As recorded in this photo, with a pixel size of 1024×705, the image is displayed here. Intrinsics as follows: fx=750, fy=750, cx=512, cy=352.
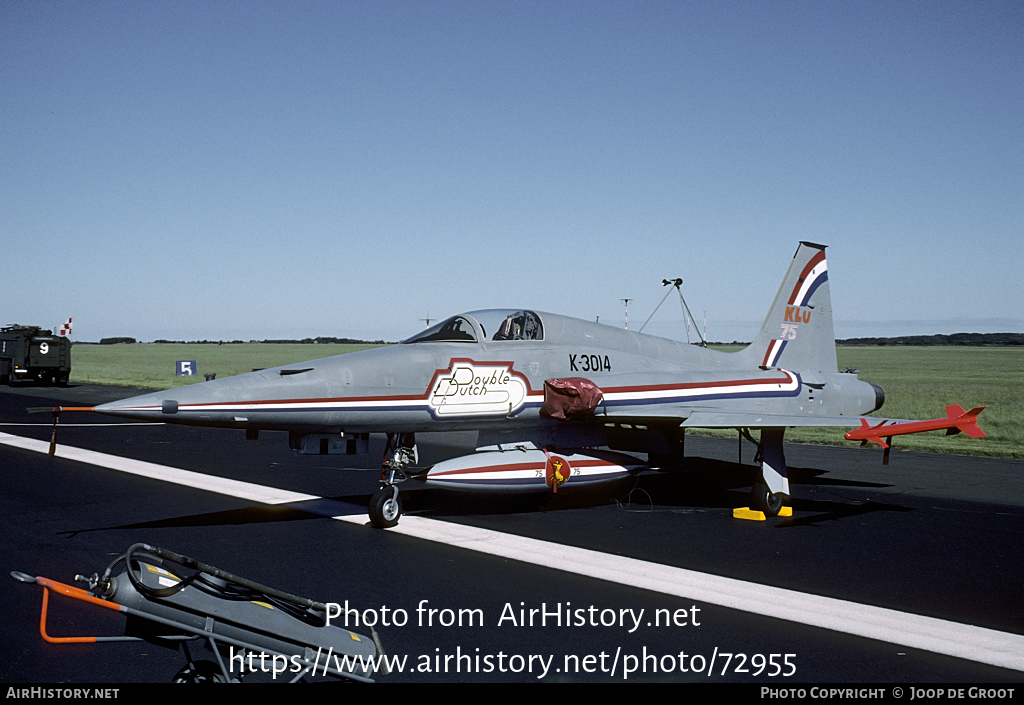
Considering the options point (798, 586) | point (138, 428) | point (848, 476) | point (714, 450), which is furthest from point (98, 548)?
point (138, 428)

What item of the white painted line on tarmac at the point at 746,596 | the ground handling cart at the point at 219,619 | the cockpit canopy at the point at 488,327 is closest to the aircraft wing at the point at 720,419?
the cockpit canopy at the point at 488,327

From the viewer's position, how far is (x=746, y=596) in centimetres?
720

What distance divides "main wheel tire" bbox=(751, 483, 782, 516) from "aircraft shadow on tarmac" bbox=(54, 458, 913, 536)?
0.63ft

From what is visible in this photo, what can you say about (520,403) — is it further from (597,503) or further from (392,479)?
(597,503)

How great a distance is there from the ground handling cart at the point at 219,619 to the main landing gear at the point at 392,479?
210 inches

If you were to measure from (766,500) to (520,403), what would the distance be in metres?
4.01

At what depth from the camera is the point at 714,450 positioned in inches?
759

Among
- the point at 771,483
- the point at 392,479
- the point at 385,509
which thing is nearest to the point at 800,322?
the point at 771,483

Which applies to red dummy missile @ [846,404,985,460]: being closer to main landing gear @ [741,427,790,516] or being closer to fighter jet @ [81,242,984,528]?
fighter jet @ [81,242,984,528]

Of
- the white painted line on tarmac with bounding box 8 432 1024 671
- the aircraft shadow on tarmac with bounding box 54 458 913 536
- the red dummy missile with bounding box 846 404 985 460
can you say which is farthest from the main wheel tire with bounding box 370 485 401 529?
the red dummy missile with bounding box 846 404 985 460

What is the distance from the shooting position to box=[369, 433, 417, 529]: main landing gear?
9.84 m

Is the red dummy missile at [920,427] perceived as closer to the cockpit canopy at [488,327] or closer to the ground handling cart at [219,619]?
the cockpit canopy at [488,327]
